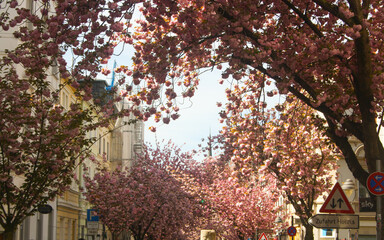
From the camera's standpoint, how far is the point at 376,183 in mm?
11070

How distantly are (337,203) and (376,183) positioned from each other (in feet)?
4.33

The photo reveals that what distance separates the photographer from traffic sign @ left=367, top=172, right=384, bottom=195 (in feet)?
36.1

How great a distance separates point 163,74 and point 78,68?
5.40 feet

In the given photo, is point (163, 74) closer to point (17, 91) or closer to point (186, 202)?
point (17, 91)

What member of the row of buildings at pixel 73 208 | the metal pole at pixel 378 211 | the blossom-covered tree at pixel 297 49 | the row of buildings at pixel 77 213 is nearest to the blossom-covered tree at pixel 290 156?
the row of buildings at pixel 77 213

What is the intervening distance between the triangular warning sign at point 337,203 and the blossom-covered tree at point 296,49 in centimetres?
46

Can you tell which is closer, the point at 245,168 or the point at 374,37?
the point at 374,37

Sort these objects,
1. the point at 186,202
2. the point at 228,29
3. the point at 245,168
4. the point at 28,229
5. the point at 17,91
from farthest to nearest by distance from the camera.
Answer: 1. the point at 186,202
2. the point at 28,229
3. the point at 245,168
4. the point at 17,91
5. the point at 228,29

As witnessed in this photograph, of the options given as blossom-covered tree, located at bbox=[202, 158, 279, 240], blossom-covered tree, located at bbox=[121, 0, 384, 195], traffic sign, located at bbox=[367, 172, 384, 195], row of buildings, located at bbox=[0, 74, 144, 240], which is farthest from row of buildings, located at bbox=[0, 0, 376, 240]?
traffic sign, located at bbox=[367, 172, 384, 195]

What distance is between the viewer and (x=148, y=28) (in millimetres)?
13078

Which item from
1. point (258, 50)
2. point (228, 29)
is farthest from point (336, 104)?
point (228, 29)

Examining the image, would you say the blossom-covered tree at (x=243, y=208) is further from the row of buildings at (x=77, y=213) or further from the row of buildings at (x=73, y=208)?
the row of buildings at (x=73, y=208)

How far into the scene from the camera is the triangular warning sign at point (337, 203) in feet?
39.9

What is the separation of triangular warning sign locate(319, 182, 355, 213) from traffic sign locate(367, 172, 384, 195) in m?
1.08
